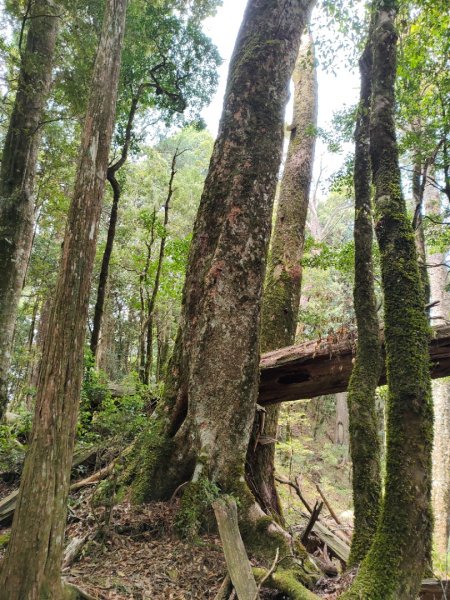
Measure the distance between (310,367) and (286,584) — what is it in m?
3.27

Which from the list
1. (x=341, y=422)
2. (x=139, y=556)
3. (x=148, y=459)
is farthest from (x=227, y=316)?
(x=341, y=422)

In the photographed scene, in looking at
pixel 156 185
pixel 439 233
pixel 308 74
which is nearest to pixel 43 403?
pixel 439 233

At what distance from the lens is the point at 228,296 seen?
16.4 feet

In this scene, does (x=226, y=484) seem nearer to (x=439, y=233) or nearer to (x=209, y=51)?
(x=439, y=233)

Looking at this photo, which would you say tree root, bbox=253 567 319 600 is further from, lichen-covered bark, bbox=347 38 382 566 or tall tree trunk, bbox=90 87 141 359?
tall tree trunk, bbox=90 87 141 359

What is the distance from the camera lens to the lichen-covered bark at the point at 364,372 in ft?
14.1

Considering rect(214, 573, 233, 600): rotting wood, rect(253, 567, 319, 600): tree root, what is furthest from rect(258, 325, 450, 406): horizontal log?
rect(214, 573, 233, 600): rotting wood

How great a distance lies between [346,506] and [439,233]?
11.8 meters

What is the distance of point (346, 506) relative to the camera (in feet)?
56.3

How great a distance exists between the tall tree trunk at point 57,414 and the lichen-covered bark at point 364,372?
2782 mm

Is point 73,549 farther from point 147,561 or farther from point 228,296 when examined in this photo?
point 228,296

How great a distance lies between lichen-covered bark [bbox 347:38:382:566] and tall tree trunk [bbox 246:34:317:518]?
4.27 feet

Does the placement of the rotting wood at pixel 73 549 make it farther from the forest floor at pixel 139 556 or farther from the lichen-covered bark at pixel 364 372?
the lichen-covered bark at pixel 364 372

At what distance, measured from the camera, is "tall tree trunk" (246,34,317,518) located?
556 centimetres
